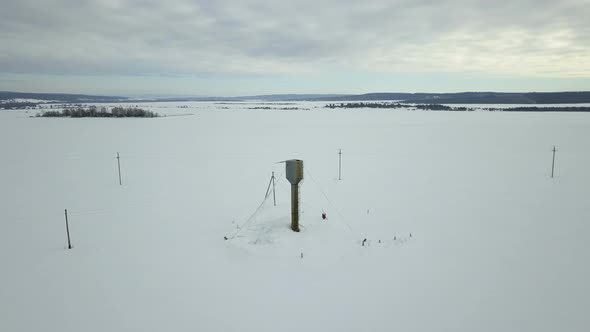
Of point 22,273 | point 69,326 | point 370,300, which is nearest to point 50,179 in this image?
point 22,273

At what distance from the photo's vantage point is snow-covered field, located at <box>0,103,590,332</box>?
5.68 meters

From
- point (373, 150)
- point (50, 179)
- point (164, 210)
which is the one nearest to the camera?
point (164, 210)

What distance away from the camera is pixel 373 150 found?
2409 centimetres

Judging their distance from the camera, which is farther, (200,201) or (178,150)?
(178,150)

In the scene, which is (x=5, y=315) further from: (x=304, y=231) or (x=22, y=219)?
(x=304, y=231)

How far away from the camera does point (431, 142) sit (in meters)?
28.3

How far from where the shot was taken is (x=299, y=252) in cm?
777

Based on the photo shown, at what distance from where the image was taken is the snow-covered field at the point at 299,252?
18.6 ft

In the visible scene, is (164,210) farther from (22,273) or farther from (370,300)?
(370,300)

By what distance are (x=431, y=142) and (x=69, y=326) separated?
27.6 metres

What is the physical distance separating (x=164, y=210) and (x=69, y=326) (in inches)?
224

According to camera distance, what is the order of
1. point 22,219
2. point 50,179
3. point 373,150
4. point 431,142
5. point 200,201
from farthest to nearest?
1. point 431,142
2. point 373,150
3. point 50,179
4. point 200,201
5. point 22,219

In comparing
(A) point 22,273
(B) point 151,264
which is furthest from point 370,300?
(A) point 22,273

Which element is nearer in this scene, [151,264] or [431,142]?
[151,264]
